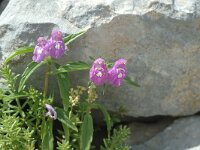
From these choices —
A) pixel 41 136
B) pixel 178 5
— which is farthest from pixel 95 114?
pixel 178 5

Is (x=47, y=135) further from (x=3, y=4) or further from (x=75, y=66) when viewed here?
(x=3, y=4)

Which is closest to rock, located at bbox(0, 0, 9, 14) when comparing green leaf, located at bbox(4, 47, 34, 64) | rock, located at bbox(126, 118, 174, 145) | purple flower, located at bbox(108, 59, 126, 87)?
green leaf, located at bbox(4, 47, 34, 64)

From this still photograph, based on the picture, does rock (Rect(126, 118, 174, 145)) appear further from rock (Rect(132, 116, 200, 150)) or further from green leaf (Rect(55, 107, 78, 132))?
green leaf (Rect(55, 107, 78, 132))

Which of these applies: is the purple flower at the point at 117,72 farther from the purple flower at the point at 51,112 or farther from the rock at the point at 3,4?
the rock at the point at 3,4

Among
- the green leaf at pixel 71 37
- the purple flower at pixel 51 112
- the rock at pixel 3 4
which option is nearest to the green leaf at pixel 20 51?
the green leaf at pixel 71 37

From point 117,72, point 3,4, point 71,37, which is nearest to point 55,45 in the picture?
point 71,37

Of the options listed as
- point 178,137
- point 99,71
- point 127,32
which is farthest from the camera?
point 178,137
